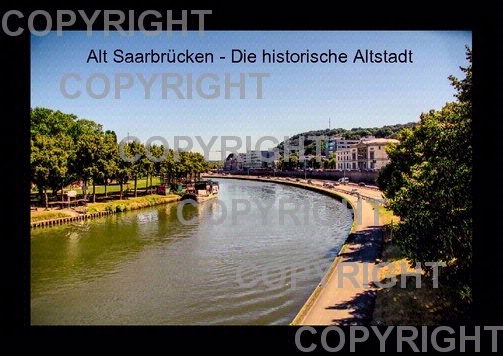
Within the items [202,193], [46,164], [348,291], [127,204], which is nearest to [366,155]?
[202,193]

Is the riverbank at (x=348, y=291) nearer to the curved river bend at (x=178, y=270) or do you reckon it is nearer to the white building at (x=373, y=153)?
the curved river bend at (x=178, y=270)

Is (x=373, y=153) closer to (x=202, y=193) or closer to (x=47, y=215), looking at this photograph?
(x=202, y=193)

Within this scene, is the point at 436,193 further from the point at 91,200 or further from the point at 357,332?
the point at 91,200

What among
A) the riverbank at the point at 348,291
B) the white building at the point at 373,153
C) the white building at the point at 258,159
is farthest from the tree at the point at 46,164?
the white building at the point at 258,159

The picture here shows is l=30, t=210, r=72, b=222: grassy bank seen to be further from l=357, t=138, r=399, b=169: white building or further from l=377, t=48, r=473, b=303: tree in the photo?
l=357, t=138, r=399, b=169: white building

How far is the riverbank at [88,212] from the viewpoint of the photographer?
18688mm

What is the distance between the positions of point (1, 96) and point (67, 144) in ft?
79.3

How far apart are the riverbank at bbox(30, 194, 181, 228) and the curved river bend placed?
0.79 m

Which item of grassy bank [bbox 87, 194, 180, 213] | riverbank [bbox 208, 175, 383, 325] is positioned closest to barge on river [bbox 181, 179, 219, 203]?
grassy bank [bbox 87, 194, 180, 213]

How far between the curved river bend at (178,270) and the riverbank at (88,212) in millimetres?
786

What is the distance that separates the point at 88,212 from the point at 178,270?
1236 centimetres

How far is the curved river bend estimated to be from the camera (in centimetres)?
833

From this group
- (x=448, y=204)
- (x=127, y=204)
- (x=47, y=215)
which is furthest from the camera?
(x=127, y=204)

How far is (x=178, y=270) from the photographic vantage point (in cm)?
1146
